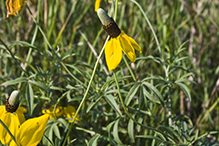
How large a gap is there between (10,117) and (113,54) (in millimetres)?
461

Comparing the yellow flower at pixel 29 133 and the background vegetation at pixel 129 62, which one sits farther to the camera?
the background vegetation at pixel 129 62

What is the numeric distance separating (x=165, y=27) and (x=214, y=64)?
2.48ft

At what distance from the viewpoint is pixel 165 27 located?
6.44 ft

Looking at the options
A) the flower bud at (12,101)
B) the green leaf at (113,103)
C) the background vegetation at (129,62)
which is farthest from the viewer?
the background vegetation at (129,62)

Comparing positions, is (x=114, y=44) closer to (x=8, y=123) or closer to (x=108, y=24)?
(x=108, y=24)

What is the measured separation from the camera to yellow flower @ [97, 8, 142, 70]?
0.85m

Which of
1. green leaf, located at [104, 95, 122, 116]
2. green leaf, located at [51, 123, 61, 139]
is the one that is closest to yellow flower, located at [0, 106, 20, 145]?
green leaf, located at [51, 123, 61, 139]

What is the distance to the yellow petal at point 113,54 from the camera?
2.74 ft

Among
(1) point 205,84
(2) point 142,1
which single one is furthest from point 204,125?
(2) point 142,1

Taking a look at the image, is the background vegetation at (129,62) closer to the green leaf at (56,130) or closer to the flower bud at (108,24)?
the green leaf at (56,130)

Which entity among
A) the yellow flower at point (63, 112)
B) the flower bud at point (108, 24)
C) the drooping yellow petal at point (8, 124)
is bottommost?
the yellow flower at point (63, 112)

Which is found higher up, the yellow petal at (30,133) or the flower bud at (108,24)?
the flower bud at (108,24)

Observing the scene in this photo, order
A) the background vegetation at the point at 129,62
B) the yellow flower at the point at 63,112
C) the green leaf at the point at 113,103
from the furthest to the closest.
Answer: the background vegetation at the point at 129,62 < the yellow flower at the point at 63,112 < the green leaf at the point at 113,103

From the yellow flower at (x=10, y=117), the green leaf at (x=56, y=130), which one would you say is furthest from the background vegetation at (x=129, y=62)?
the yellow flower at (x=10, y=117)
